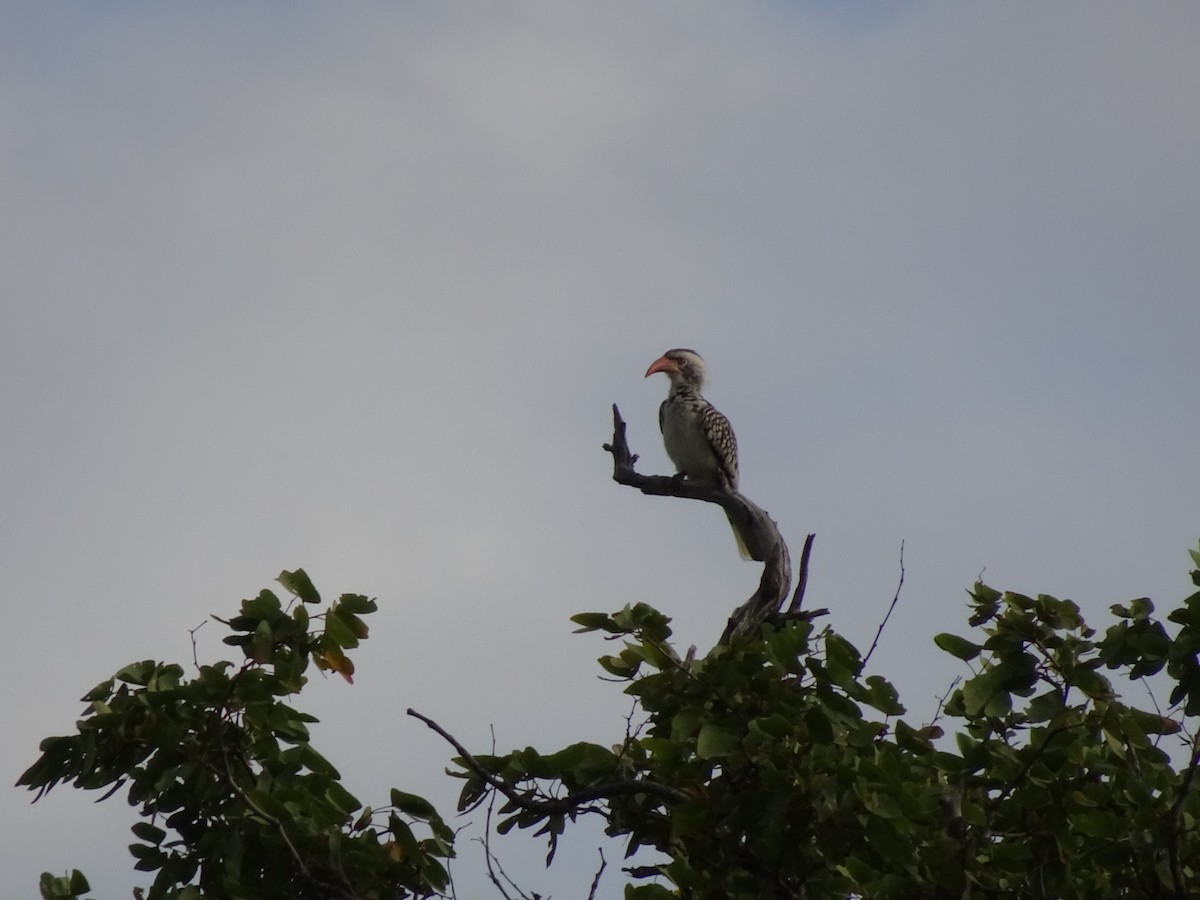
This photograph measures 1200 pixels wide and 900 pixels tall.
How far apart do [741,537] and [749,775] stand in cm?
365

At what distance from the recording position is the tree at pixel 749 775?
368 centimetres

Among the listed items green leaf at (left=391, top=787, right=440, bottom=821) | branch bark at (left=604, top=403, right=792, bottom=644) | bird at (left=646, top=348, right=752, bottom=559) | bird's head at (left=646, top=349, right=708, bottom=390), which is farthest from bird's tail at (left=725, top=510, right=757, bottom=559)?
green leaf at (left=391, top=787, right=440, bottom=821)

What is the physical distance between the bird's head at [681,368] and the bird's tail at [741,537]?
1.96 meters

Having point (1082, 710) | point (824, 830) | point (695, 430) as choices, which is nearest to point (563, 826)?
point (824, 830)

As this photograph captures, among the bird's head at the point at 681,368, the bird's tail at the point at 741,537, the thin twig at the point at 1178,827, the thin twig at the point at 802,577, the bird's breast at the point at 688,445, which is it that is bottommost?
the thin twig at the point at 1178,827

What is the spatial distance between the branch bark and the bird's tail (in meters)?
0.01

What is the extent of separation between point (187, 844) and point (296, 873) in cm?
39

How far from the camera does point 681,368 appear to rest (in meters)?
9.48

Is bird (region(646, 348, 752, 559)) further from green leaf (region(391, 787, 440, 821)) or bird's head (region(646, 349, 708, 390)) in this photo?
green leaf (region(391, 787, 440, 821))

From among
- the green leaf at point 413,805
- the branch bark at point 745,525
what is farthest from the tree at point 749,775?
the branch bark at point 745,525

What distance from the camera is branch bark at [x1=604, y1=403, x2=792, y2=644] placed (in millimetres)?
5871

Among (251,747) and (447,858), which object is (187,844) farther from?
(447,858)

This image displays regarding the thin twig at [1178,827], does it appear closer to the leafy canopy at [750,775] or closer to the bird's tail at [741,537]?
the leafy canopy at [750,775]

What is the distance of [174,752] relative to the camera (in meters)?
4.20
